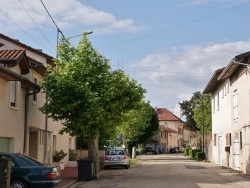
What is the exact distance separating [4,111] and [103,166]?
15.2 metres

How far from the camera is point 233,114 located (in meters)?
31.2

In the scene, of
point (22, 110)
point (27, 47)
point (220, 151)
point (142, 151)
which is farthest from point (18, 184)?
point (142, 151)

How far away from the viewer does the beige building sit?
20547 millimetres

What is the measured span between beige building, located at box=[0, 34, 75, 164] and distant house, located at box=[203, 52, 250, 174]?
10662 millimetres

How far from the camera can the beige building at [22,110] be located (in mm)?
20547

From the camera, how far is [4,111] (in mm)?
20531

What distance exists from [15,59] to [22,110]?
3263 mm

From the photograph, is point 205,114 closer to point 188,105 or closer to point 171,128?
point 188,105

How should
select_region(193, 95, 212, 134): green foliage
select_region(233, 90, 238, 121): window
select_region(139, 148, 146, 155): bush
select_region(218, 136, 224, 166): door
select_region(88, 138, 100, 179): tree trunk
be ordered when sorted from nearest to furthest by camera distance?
select_region(88, 138, 100, 179): tree trunk, select_region(233, 90, 238, 121): window, select_region(218, 136, 224, 166): door, select_region(193, 95, 212, 134): green foliage, select_region(139, 148, 146, 155): bush

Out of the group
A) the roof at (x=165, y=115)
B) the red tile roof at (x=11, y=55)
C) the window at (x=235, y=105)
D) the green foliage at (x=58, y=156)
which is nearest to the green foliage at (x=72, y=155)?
the green foliage at (x=58, y=156)

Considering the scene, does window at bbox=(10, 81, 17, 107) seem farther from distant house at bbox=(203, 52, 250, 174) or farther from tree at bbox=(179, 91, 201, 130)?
tree at bbox=(179, 91, 201, 130)

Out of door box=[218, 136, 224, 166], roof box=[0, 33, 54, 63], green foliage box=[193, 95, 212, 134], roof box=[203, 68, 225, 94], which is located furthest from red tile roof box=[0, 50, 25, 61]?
green foliage box=[193, 95, 212, 134]

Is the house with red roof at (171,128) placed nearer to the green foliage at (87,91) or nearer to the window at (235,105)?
the window at (235,105)

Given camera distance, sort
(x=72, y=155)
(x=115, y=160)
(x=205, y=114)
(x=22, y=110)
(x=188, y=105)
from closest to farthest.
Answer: (x=22, y=110) → (x=115, y=160) → (x=72, y=155) → (x=205, y=114) → (x=188, y=105)
